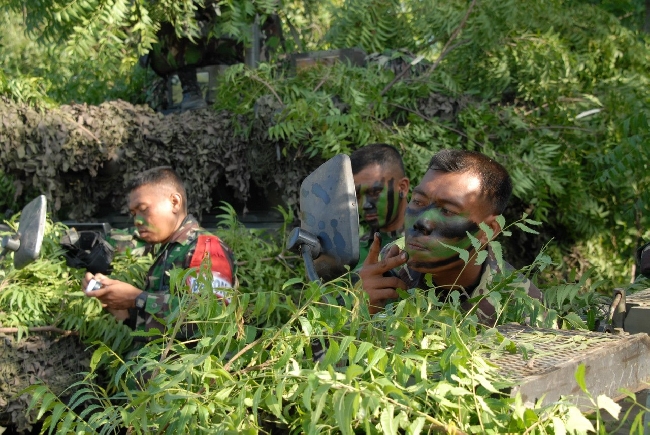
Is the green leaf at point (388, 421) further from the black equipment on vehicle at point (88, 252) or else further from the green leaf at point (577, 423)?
the black equipment on vehicle at point (88, 252)

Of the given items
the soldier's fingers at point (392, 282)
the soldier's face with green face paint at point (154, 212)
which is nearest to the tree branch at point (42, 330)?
the soldier's face with green face paint at point (154, 212)

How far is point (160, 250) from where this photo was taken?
4.05m

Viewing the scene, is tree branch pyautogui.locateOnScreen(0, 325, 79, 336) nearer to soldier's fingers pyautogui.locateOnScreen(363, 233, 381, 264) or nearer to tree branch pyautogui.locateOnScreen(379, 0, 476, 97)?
soldier's fingers pyautogui.locateOnScreen(363, 233, 381, 264)

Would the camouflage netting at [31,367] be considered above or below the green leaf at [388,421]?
below

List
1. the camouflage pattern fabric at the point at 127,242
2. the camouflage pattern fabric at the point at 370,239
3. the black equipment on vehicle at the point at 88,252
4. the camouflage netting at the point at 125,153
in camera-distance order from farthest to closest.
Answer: the camouflage netting at the point at 125,153 < the camouflage pattern fabric at the point at 127,242 < the black equipment on vehicle at the point at 88,252 < the camouflage pattern fabric at the point at 370,239

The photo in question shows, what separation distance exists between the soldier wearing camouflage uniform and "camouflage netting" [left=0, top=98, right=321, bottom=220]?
1.36 meters

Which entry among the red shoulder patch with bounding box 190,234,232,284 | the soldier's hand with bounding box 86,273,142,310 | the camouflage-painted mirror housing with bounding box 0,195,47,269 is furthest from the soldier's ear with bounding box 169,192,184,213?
the camouflage-painted mirror housing with bounding box 0,195,47,269

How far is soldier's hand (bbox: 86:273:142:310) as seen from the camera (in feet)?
12.6

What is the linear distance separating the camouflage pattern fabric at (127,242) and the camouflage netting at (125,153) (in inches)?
24.2

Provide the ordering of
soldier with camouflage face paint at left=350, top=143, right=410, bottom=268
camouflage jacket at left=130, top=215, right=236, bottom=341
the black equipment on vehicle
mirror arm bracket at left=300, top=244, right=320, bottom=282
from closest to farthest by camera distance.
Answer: mirror arm bracket at left=300, top=244, right=320, bottom=282
camouflage jacket at left=130, top=215, right=236, bottom=341
soldier with camouflage face paint at left=350, top=143, right=410, bottom=268
the black equipment on vehicle

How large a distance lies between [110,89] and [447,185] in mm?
5726

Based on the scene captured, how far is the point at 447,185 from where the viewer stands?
2676 millimetres

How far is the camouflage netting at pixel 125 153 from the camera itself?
5.30 meters

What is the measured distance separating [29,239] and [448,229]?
1.99 m
